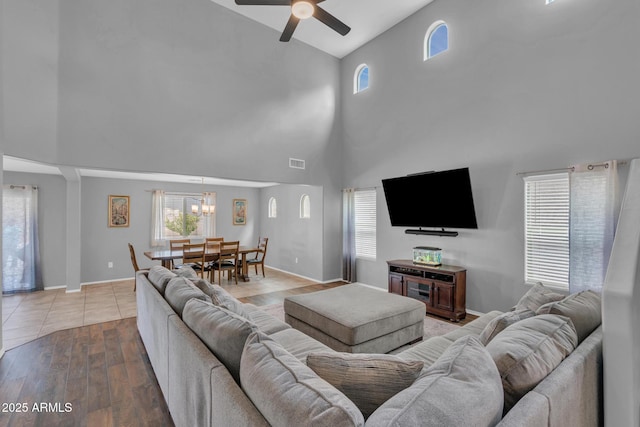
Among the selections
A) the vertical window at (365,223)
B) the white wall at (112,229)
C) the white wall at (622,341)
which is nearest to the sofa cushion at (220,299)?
the white wall at (622,341)

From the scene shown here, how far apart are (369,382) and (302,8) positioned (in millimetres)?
3616

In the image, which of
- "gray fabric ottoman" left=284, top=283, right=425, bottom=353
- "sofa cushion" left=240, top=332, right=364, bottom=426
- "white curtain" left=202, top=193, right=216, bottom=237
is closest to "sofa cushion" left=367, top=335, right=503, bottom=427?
"sofa cushion" left=240, top=332, right=364, bottom=426

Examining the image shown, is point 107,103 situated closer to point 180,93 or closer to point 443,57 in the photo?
point 180,93

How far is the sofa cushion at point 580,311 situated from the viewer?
172 cm

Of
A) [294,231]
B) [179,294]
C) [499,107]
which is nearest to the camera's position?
[179,294]

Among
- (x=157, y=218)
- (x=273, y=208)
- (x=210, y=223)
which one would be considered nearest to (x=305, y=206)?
(x=273, y=208)

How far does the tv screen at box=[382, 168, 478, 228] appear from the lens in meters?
4.18

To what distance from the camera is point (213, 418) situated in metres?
1.29

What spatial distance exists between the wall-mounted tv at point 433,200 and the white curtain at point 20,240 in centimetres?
675

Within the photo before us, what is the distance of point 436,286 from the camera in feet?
14.0

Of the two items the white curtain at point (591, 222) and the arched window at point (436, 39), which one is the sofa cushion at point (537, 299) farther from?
the arched window at point (436, 39)

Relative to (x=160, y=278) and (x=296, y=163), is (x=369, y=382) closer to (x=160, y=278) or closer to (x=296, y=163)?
(x=160, y=278)

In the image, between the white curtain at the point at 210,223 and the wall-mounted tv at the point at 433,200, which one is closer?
the wall-mounted tv at the point at 433,200

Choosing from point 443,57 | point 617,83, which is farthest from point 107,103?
point 617,83
